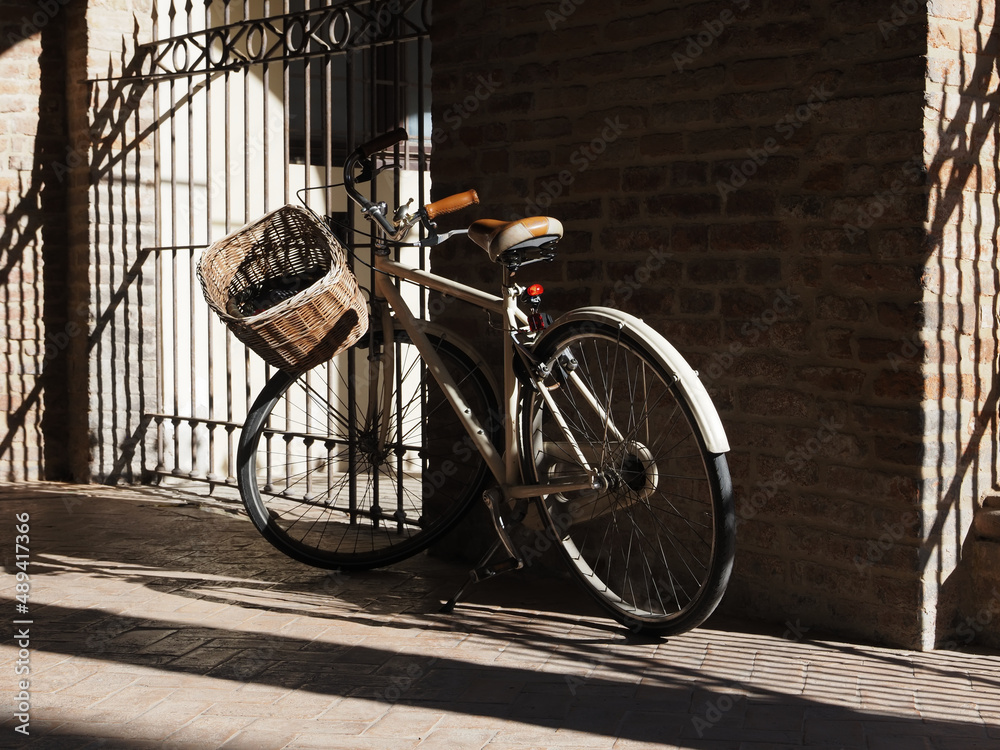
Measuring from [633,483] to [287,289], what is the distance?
158 cm

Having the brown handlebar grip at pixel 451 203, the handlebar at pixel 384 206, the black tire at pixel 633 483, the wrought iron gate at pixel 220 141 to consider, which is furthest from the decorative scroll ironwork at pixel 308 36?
the black tire at pixel 633 483

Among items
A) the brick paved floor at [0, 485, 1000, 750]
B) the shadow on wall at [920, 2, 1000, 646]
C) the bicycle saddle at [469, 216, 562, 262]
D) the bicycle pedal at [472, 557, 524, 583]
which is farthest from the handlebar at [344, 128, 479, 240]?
the shadow on wall at [920, 2, 1000, 646]

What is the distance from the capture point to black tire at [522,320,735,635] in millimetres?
3326

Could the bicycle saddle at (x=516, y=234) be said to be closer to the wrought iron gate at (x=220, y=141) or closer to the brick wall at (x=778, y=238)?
the brick wall at (x=778, y=238)

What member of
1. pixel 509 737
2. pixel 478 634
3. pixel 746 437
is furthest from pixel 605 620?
pixel 509 737

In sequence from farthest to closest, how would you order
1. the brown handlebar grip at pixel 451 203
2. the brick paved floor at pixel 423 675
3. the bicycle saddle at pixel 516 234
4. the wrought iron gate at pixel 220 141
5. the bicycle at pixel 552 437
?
1. the wrought iron gate at pixel 220 141
2. the brown handlebar grip at pixel 451 203
3. the bicycle saddle at pixel 516 234
4. the bicycle at pixel 552 437
5. the brick paved floor at pixel 423 675

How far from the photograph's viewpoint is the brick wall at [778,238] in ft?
10.9

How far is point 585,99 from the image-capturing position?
161 inches

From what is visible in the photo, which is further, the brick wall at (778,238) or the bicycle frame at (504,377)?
the bicycle frame at (504,377)

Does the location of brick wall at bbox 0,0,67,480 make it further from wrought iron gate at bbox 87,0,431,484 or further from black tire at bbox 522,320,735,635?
black tire at bbox 522,320,735,635

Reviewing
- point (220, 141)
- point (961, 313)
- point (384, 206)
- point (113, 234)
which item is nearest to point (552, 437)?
point (384, 206)

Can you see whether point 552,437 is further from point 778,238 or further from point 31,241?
point 31,241

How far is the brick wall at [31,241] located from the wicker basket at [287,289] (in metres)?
3.20

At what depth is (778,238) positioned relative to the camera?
3572 millimetres
